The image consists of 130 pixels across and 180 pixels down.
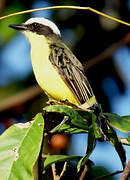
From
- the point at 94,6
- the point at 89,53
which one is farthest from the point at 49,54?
the point at 94,6

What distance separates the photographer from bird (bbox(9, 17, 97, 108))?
3490 millimetres

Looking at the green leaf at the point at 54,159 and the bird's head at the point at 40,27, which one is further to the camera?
the bird's head at the point at 40,27

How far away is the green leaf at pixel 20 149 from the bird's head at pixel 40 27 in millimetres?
1844

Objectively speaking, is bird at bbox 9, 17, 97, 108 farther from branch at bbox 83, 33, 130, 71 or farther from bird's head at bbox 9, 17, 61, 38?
branch at bbox 83, 33, 130, 71

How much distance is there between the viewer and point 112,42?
383 centimetres

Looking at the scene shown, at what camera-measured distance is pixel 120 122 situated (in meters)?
2.09

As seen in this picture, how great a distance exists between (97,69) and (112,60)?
18cm

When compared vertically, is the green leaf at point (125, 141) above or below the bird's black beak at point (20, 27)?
below

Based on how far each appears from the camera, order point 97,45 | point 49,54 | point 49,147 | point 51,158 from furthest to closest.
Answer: point 97,45 → point 49,54 → point 49,147 → point 51,158

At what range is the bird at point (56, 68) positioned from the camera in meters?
3.49

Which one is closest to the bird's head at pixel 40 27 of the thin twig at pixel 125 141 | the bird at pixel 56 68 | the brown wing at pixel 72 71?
the bird at pixel 56 68

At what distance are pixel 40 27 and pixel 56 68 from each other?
0.71 m

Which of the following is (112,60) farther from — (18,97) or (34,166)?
(34,166)

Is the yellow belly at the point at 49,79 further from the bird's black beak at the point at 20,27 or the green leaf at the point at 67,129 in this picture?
the green leaf at the point at 67,129
